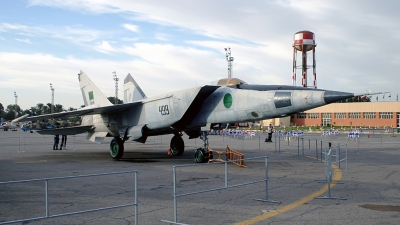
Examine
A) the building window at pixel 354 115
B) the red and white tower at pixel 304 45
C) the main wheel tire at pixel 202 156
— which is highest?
the red and white tower at pixel 304 45

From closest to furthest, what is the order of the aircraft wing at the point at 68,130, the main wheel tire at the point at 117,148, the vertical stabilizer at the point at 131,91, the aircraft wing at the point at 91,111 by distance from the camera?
the aircraft wing at the point at 91,111
the main wheel tire at the point at 117,148
the aircraft wing at the point at 68,130
the vertical stabilizer at the point at 131,91

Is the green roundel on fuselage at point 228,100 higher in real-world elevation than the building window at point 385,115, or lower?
lower

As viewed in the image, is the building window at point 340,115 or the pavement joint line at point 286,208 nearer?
the pavement joint line at point 286,208

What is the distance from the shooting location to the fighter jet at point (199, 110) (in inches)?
492

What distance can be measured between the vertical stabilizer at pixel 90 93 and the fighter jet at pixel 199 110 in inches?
7.5

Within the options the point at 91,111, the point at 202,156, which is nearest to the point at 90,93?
the point at 91,111

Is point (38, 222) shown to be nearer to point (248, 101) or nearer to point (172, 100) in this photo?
point (248, 101)

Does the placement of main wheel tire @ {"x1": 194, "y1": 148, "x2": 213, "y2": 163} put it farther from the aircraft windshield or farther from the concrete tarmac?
the aircraft windshield

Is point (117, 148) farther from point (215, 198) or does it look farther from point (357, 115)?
point (357, 115)

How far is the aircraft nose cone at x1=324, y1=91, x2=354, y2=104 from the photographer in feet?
37.7

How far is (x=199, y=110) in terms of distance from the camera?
15.4 m

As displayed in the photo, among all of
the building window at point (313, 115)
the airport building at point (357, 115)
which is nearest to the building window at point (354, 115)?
the airport building at point (357, 115)

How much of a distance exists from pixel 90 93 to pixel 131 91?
7.64 feet

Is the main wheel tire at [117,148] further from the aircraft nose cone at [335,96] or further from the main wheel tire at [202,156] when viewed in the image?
the aircraft nose cone at [335,96]
